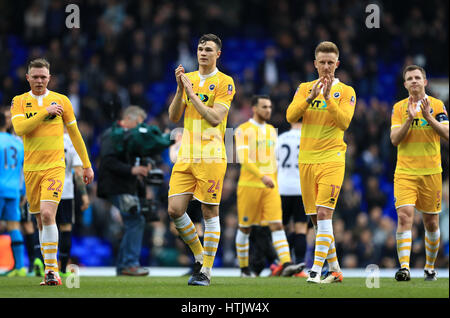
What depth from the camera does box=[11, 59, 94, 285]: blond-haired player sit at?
938 cm

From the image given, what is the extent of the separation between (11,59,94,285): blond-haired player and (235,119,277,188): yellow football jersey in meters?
3.57

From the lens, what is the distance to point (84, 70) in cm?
2288

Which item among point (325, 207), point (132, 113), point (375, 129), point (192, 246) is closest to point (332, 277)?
point (325, 207)

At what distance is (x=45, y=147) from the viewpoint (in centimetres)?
953

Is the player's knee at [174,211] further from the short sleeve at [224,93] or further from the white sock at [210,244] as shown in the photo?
the short sleeve at [224,93]

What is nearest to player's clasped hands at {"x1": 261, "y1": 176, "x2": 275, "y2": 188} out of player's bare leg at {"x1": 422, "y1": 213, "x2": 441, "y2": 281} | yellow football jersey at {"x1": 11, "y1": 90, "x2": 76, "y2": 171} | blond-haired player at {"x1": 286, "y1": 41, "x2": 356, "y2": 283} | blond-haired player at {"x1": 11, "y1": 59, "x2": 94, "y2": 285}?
blond-haired player at {"x1": 286, "y1": 41, "x2": 356, "y2": 283}

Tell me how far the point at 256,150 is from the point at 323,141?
320cm

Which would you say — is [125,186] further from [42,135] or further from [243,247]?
[42,135]

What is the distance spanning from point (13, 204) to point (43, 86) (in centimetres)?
387

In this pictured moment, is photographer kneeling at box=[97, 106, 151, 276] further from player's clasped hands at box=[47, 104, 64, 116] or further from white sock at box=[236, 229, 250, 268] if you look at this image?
player's clasped hands at box=[47, 104, 64, 116]

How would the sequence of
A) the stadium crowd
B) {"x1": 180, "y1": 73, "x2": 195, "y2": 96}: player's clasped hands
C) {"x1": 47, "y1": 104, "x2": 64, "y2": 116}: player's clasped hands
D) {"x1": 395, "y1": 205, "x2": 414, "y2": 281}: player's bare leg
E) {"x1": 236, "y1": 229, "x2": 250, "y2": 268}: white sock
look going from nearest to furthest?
{"x1": 180, "y1": 73, "x2": 195, "y2": 96}: player's clasped hands, {"x1": 47, "y1": 104, "x2": 64, "y2": 116}: player's clasped hands, {"x1": 395, "y1": 205, "x2": 414, "y2": 281}: player's bare leg, {"x1": 236, "y1": 229, "x2": 250, "y2": 268}: white sock, the stadium crowd

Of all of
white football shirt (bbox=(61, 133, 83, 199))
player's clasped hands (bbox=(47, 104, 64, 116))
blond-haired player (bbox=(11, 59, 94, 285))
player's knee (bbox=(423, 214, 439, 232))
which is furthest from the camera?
white football shirt (bbox=(61, 133, 83, 199))

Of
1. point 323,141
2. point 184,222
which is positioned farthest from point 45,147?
point 323,141

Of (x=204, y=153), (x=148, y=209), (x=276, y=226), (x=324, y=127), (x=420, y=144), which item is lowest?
(x=276, y=226)
